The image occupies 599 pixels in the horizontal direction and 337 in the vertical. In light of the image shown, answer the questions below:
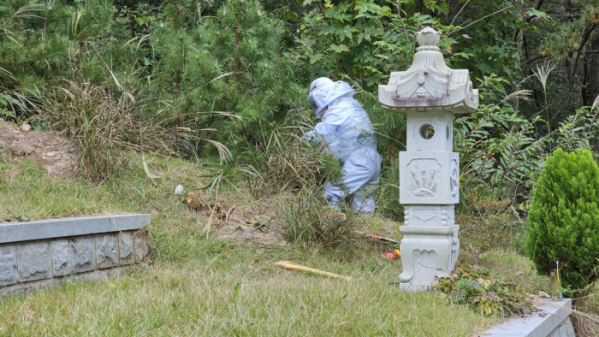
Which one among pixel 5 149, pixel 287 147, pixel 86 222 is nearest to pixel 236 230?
pixel 287 147

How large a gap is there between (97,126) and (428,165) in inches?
125

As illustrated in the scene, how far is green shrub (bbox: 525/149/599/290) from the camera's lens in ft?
15.3

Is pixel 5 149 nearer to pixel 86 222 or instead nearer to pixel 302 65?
pixel 86 222

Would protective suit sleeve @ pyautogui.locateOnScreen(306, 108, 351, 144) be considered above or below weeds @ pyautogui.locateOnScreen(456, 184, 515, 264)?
above

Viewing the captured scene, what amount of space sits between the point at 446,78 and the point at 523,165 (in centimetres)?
340

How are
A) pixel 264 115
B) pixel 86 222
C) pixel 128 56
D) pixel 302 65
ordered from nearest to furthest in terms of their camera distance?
pixel 86 222 < pixel 264 115 < pixel 128 56 < pixel 302 65

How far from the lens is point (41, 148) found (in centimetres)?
618

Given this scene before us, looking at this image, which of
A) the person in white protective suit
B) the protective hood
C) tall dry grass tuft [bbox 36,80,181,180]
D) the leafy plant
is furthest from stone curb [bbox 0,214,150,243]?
the protective hood

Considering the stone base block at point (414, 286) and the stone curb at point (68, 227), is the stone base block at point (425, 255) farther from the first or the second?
the stone curb at point (68, 227)

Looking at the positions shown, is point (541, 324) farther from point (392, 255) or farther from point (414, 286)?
point (392, 255)

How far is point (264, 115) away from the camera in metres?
7.20

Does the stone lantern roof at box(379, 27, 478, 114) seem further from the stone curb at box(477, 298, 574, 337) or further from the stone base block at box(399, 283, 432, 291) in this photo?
the stone curb at box(477, 298, 574, 337)

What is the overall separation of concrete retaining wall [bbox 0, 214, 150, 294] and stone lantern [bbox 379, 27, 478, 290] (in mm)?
2111

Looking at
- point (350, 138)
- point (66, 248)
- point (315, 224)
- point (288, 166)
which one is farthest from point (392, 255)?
point (66, 248)
